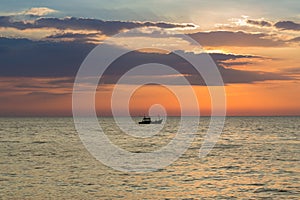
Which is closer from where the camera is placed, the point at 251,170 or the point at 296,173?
the point at 296,173

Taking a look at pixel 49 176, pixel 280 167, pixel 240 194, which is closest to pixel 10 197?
pixel 49 176

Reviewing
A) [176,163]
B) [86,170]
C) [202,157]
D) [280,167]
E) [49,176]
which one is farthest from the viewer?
[202,157]

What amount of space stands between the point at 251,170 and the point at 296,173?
5437mm

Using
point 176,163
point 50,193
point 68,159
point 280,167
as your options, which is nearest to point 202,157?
point 176,163

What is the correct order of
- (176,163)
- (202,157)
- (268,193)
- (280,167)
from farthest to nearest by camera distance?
(202,157) → (176,163) → (280,167) → (268,193)

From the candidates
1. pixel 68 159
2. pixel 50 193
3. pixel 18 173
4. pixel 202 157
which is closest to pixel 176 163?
pixel 202 157

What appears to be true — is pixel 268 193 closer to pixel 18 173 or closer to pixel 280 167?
pixel 280 167

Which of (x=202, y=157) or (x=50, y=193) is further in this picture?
(x=202, y=157)

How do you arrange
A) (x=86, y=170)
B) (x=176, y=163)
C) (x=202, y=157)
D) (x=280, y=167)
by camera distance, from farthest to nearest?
(x=202, y=157) < (x=176, y=163) < (x=280, y=167) < (x=86, y=170)

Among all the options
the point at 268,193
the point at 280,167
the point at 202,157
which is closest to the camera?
the point at 268,193

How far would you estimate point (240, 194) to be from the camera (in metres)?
39.3

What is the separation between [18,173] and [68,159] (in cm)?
1460

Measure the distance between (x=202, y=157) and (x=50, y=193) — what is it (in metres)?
33.5

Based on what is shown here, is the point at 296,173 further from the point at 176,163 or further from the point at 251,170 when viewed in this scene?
the point at 176,163
